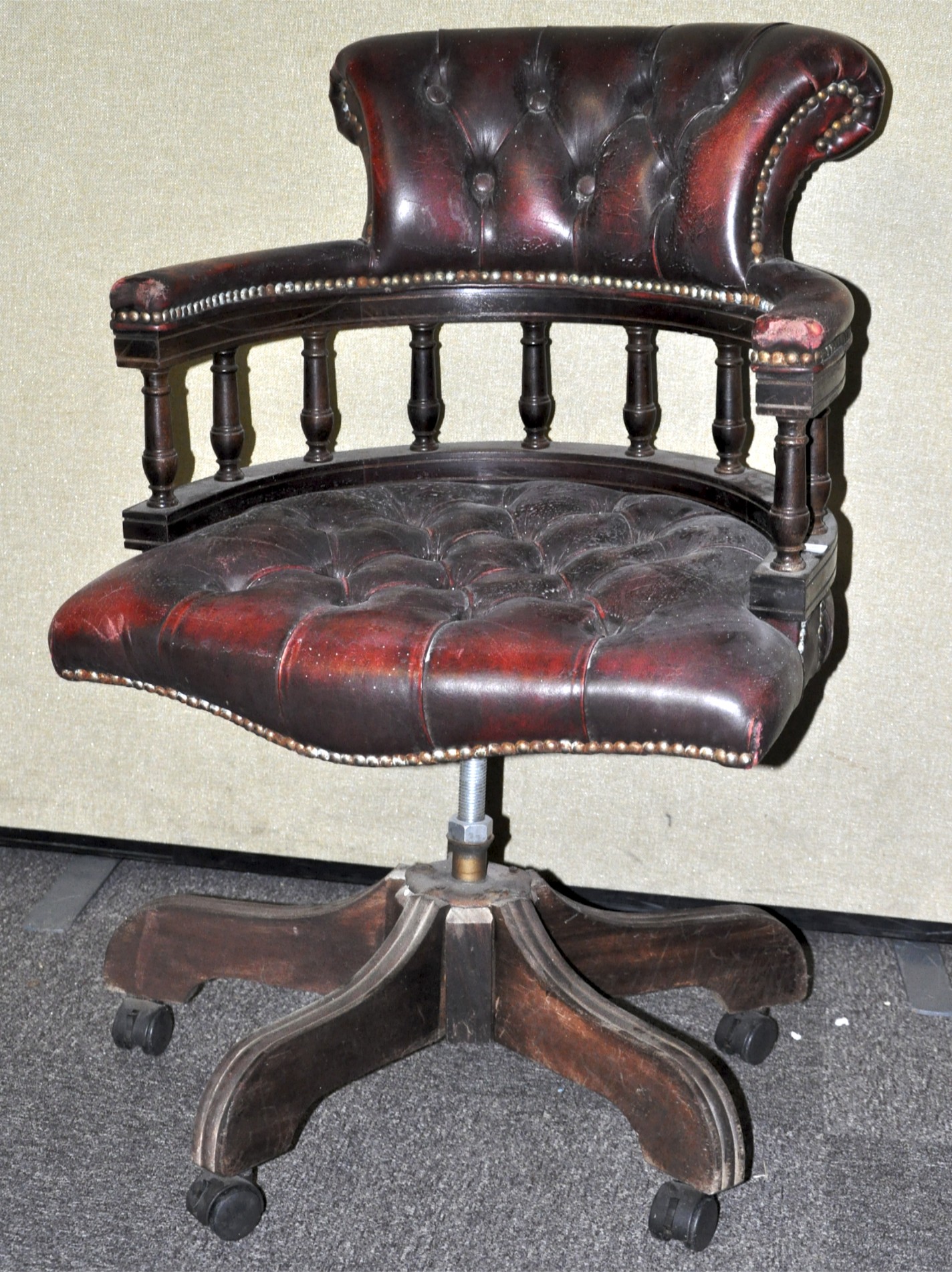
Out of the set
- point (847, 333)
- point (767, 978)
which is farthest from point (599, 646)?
point (767, 978)

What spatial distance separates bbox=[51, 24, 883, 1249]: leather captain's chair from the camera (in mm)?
1044

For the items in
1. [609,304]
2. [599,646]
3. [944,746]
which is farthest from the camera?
[944,746]

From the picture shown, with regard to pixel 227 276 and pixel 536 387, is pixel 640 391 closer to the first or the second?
pixel 536 387

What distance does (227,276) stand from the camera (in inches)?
50.9

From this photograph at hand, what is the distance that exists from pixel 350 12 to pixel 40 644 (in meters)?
0.84

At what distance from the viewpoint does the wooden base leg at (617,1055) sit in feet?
3.89

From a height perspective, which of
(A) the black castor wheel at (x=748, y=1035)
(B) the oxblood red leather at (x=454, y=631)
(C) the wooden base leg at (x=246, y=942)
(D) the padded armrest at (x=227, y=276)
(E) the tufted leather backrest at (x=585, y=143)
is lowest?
(A) the black castor wheel at (x=748, y=1035)

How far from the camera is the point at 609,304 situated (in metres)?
1.42

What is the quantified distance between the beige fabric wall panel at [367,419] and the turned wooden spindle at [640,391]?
0.16 meters

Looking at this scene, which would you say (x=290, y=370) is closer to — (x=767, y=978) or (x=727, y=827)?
(x=727, y=827)

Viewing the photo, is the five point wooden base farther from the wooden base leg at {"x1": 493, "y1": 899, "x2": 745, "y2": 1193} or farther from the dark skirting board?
the dark skirting board

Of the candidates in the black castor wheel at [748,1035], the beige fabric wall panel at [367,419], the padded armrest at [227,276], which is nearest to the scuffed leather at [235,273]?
the padded armrest at [227,276]

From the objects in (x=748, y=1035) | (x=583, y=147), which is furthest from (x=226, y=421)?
(x=748, y=1035)

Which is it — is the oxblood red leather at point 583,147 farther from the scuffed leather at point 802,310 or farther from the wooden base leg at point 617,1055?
the wooden base leg at point 617,1055
